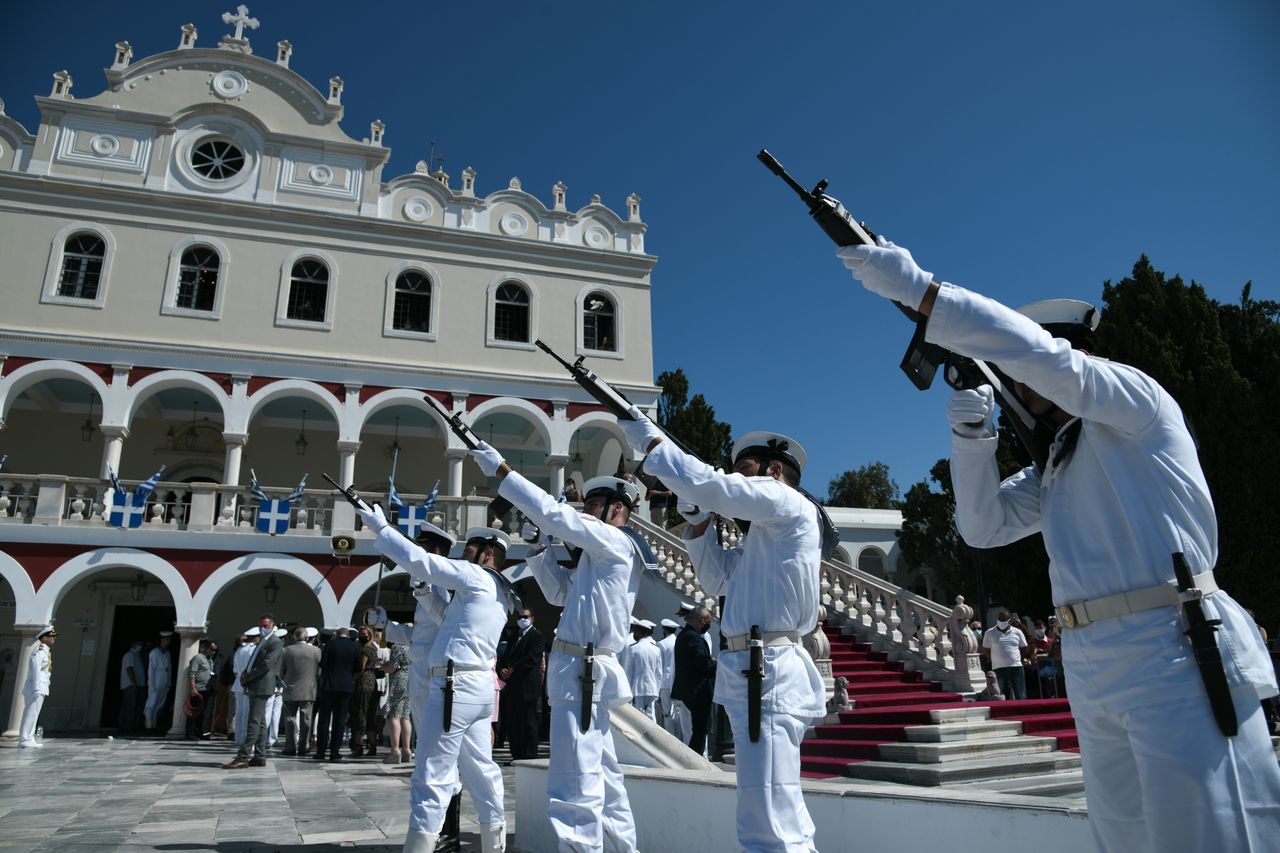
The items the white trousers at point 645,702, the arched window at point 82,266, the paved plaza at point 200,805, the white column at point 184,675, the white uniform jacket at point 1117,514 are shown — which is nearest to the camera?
the white uniform jacket at point 1117,514

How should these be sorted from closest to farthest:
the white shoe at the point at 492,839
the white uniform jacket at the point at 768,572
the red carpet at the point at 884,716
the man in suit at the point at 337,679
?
the white uniform jacket at the point at 768,572 → the white shoe at the point at 492,839 → the red carpet at the point at 884,716 → the man in suit at the point at 337,679

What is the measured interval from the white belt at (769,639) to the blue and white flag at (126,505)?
1698 cm

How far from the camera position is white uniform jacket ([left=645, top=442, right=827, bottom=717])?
3723 mm

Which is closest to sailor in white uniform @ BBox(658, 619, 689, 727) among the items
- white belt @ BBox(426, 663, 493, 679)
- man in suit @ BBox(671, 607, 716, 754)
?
man in suit @ BBox(671, 607, 716, 754)

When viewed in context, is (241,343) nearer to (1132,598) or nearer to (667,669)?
(667,669)

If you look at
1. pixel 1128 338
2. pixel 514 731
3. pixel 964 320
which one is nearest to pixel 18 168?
pixel 514 731

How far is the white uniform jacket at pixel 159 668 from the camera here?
17562 millimetres

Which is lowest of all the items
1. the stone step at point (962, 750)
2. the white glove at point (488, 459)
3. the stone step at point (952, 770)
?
the stone step at point (952, 770)

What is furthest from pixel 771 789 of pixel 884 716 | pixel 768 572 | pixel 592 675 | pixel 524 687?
pixel 524 687

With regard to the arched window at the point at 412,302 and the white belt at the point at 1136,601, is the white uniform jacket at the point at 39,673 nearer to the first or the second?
the arched window at the point at 412,302

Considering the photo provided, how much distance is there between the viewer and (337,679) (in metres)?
12.3

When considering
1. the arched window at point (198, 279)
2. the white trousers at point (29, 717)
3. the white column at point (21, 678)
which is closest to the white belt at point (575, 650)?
the white trousers at point (29, 717)

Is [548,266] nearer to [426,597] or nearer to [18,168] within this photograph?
[18,168]

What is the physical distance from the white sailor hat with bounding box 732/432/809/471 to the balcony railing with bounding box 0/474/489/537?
48.8 feet
